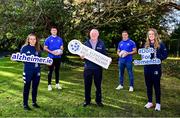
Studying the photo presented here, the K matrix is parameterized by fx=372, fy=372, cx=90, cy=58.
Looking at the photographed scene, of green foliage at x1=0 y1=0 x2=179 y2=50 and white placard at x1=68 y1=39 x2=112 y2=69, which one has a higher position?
green foliage at x1=0 y1=0 x2=179 y2=50

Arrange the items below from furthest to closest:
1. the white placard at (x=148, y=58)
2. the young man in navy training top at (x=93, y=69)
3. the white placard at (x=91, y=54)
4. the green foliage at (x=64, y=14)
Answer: the green foliage at (x=64, y=14)
the young man in navy training top at (x=93, y=69)
the white placard at (x=91, y=54)
the white placard at (x=148, y=58)

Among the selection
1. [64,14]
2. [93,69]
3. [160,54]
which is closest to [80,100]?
[93,69]

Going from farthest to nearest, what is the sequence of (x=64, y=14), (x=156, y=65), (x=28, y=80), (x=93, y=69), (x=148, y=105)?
(x=64, y=14), (x=148, y=105), (x=93, y=69), (x=156, y=65), (x=28, y=80)

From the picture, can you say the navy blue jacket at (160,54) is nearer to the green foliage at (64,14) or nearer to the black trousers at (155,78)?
the black trousers at (155,78)

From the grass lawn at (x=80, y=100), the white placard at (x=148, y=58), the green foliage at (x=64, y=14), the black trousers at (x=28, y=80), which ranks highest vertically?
the green foliage at (x=64, y=14)

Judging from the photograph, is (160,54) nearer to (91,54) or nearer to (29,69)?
(91,54)

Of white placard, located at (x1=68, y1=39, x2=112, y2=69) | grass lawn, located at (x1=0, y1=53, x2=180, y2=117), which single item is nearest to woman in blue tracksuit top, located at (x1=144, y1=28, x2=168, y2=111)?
grass lawn, located at (x1=0, y1=53, x2=180, y2=117)

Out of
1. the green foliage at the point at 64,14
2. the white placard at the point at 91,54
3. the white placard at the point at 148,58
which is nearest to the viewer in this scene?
the white placard at the point at 148,58

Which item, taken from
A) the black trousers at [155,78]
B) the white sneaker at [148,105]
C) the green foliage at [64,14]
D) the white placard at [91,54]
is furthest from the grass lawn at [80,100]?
the green foliage at [64,14]

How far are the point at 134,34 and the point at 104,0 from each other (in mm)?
8116

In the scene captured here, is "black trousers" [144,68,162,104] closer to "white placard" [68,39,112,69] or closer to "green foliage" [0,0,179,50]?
"white placard" [68,39,112,69]

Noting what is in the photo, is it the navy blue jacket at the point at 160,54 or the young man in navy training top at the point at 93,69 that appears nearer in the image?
the navy blue jacket at the point at 160,54

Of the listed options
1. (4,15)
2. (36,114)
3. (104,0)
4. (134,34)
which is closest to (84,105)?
(36,114)

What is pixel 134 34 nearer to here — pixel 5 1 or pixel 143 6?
pixel 143 6
